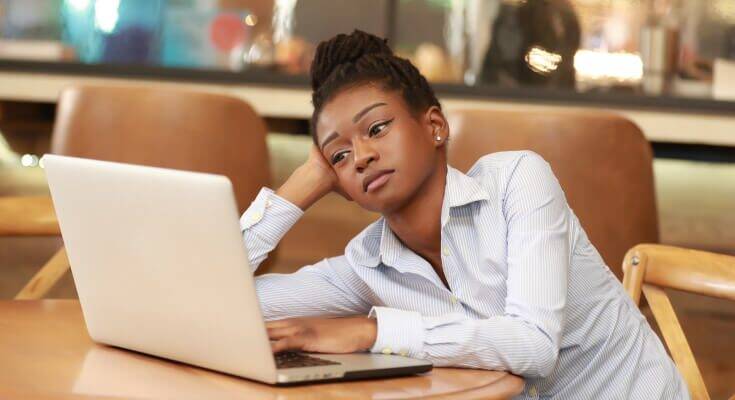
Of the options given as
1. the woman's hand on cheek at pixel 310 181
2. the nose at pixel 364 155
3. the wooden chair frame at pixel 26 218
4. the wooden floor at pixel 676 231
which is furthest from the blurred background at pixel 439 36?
the nose at pixel 364 155

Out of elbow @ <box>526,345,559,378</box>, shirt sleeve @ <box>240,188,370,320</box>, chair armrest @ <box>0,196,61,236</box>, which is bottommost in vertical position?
chair armrest @ <box>0,196,61,236</box>

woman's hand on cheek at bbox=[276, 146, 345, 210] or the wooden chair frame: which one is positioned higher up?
woman's hand on cheek at bbox=[276, 146, 345, 210]

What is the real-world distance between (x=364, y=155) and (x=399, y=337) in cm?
27

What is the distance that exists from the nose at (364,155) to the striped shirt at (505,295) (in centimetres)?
12

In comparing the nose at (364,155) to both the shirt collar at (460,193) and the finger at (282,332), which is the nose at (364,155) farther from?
the finger at (282,332)

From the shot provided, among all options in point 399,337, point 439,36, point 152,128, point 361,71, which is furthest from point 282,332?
point 439,36

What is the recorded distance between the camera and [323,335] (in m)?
1.37

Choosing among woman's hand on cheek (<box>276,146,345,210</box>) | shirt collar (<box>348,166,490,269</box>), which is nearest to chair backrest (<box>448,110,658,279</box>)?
woman's hand on cheek (<box>276,146,345,210</box>)

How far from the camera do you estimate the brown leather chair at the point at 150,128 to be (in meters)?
3.05

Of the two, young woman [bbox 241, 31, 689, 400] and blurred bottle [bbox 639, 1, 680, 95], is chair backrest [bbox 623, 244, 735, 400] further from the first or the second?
blurred bottle [bbox 639, 1, 680, 95]

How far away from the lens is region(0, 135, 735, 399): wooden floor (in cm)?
382

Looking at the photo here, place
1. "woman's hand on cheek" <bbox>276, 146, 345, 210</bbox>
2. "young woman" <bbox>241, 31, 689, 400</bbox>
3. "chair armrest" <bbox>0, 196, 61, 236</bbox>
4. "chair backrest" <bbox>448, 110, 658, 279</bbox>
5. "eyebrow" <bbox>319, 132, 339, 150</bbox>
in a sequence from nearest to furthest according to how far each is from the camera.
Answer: "young woman" <bbox>241, 31, 689, 400</bbox>
"eyebrow" <bbox>319, 132, 339, 150</bbox>
"woman's hand on cheek" <bbox>276, 146, 345, 210</bbox>
"chair armrest" <bbox>0, 196, 61, 236</bbox>
"chair backrest" <bbox>448, 110, 658, 279</bbox>

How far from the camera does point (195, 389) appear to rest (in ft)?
3.94

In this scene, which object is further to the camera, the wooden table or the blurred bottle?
the blurred bottle
